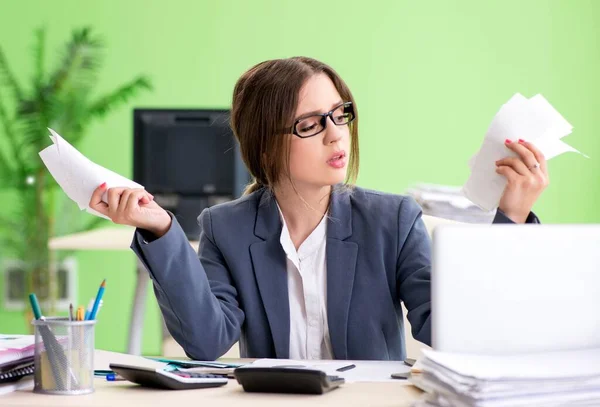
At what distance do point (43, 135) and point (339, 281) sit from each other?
160 inches

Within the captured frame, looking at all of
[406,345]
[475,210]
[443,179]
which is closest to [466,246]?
[406,345]

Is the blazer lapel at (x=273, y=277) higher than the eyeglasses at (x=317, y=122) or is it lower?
lower

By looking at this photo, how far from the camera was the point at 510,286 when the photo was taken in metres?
1.06

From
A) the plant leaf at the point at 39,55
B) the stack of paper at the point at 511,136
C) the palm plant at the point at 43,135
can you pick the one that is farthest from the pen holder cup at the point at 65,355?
the plant leaf at the point at 39,55

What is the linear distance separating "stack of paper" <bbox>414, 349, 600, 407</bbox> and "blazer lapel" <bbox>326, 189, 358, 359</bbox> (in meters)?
0.62

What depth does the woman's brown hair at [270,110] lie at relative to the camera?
5.57 ft

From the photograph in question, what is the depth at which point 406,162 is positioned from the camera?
5520mm

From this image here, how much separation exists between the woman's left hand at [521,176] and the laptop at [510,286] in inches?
13.4

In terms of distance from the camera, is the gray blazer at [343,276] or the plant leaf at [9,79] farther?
the plant leaf at [9,79]

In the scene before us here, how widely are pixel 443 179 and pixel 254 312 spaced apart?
3922 mm

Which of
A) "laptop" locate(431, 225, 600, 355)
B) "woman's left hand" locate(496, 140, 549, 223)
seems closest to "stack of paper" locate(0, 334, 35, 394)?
"laptop" locate(431, 225, 600, 355)

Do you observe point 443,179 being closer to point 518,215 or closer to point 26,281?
point 26,281

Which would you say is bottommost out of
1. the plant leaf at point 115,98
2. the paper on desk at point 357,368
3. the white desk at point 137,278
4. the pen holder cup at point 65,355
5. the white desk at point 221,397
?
the white desk at point 137,278

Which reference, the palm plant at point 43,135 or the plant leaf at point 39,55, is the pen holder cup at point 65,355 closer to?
the palm plant at point 43,135
